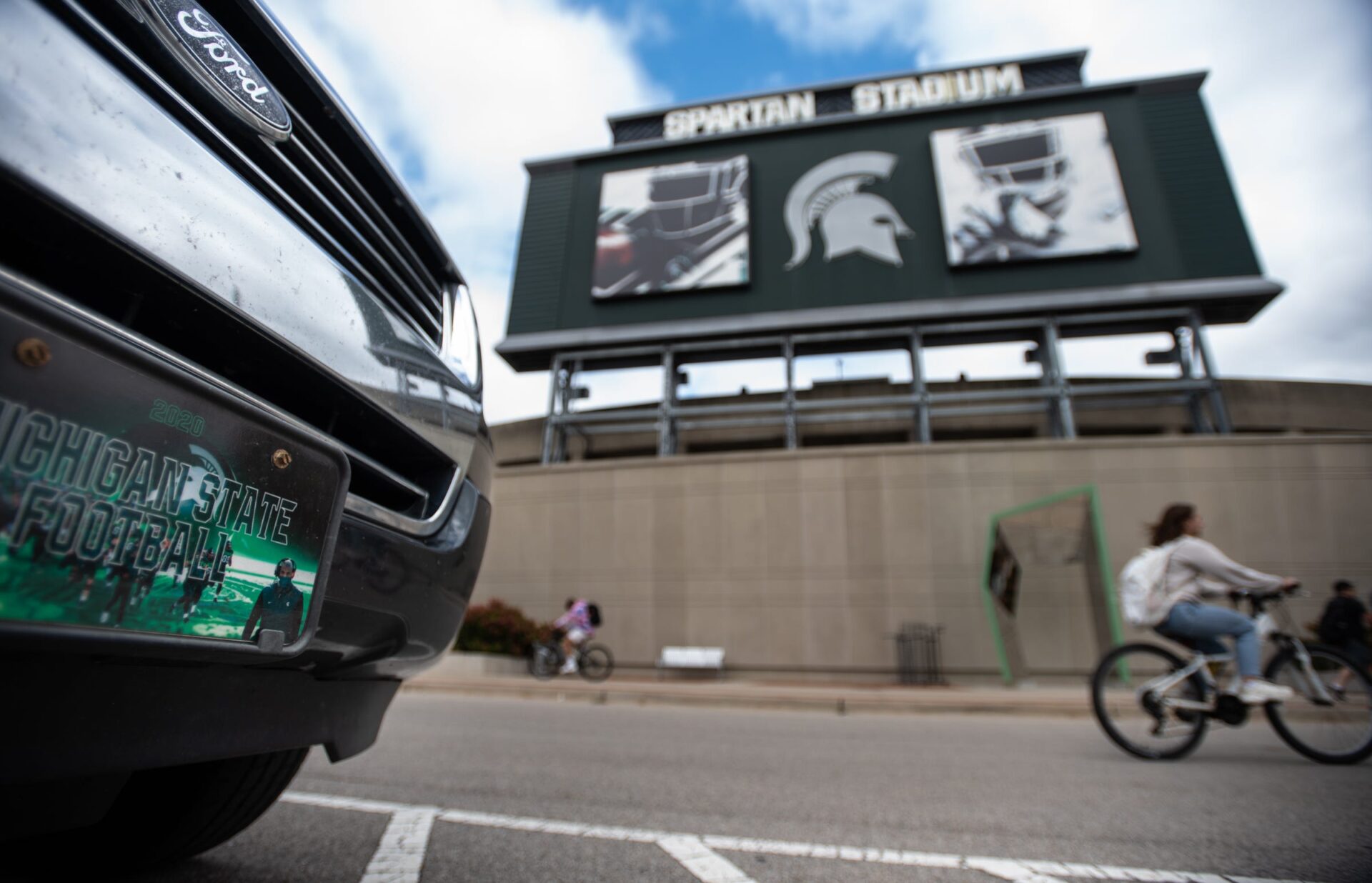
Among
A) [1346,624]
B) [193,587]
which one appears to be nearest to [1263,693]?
[193,587]

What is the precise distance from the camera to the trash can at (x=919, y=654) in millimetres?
13961

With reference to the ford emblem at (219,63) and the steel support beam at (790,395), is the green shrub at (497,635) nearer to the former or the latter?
the steel support beam at (790,395)

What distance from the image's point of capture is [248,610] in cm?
94

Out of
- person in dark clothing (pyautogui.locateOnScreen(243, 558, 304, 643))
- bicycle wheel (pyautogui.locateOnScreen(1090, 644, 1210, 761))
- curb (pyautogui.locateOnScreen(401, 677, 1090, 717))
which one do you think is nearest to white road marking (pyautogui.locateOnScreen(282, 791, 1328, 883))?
person in dark clothing (pyautogui.locateOnScreen(243, 558, 304, 643))

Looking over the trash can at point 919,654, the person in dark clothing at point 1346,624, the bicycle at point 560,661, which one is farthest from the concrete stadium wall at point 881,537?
the person in dark clothing at point 1346,624

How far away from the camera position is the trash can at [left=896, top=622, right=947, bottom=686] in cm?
1396

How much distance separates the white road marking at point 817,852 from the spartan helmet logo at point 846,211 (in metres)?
17.9

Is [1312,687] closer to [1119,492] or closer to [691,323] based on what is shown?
[1119,492]

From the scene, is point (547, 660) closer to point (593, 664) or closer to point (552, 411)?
point (593, 664)

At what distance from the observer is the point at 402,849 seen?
6.97ft

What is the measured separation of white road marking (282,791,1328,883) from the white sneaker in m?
2.58

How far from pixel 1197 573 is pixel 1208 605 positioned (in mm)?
209

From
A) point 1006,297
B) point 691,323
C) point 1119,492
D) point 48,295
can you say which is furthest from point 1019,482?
point 48,295

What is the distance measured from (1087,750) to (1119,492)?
12244 mm
